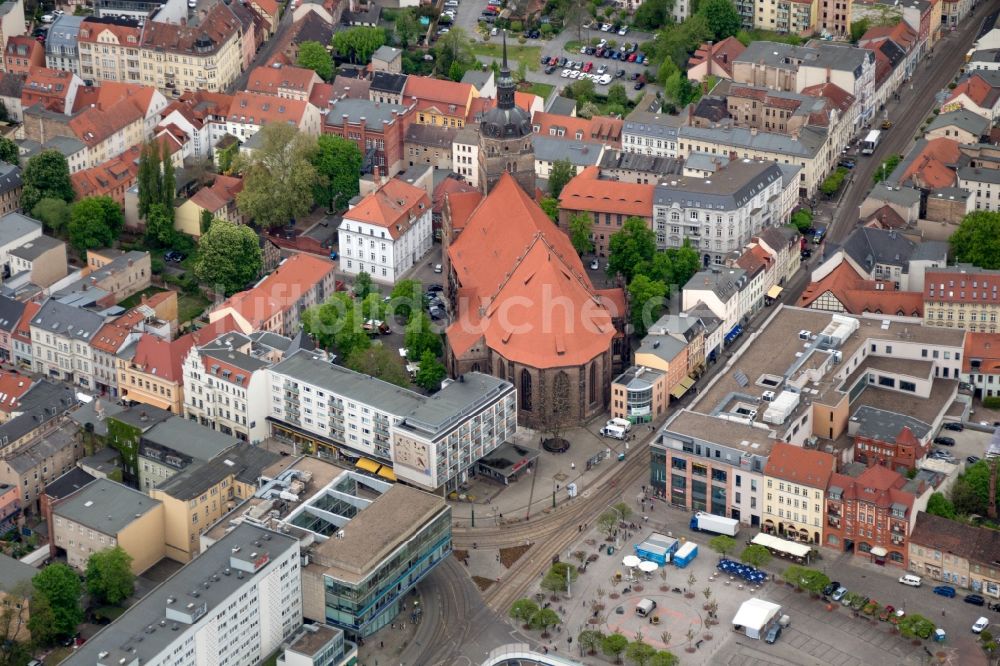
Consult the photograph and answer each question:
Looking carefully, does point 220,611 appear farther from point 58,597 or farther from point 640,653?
point 640,653

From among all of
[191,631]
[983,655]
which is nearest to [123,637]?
[191,631]

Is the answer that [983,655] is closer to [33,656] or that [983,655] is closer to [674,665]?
[674,665]

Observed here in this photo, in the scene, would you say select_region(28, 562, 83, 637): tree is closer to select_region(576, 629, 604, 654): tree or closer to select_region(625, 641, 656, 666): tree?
select_region(576, 629, 604, 654): tree

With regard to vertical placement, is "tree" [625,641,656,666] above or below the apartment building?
below

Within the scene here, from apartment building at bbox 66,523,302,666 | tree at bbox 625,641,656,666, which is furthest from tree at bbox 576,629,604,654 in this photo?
apartment building at bbox 66,523,302,666

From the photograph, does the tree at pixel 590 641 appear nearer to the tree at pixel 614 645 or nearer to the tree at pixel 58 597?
the tree at pixel 614 645

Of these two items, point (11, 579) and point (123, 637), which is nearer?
point (123, 637)
